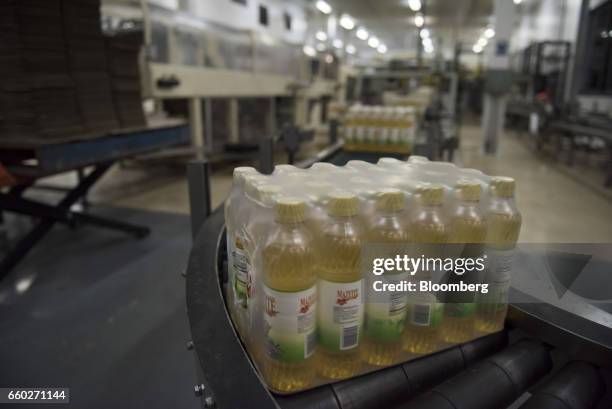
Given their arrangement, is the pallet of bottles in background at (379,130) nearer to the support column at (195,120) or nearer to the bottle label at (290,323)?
the support column at (195,120)

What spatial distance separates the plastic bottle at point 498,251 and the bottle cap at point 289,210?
459 millimetres

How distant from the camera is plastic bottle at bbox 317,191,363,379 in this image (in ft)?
2.39

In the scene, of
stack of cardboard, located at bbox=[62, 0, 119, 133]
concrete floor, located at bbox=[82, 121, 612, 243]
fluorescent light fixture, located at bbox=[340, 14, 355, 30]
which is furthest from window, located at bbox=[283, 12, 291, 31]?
stack of cardboard, located at bbox=[62, 0, 119, 133]

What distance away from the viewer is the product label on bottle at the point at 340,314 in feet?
2.38

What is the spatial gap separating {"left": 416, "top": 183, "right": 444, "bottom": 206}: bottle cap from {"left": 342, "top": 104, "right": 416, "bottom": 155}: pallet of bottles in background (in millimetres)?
2381

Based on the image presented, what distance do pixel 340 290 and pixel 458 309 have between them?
0.34 metres

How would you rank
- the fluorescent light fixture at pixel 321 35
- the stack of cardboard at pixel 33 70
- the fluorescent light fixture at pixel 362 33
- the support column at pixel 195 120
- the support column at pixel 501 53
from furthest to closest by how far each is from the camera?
the fluorescent light fixture at pixel 362 33 < the fluorescent light fixture at pixel 321 35 < the support column at pixel 501 53 < the support column at pixel 195 120 < the stack of cardboard at pixel 33 70

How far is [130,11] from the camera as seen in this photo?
4.46 meters

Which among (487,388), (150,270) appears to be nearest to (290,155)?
(150,270)

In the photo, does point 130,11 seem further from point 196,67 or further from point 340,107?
point 340,107

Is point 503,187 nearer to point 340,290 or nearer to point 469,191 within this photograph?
point 469,191

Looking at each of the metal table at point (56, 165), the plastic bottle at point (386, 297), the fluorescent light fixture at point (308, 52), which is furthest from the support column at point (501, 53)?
the plastic bottle at point (386, 297)

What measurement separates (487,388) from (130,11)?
5.03m

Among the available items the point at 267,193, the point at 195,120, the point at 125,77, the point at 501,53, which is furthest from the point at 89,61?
the point at 501,53
